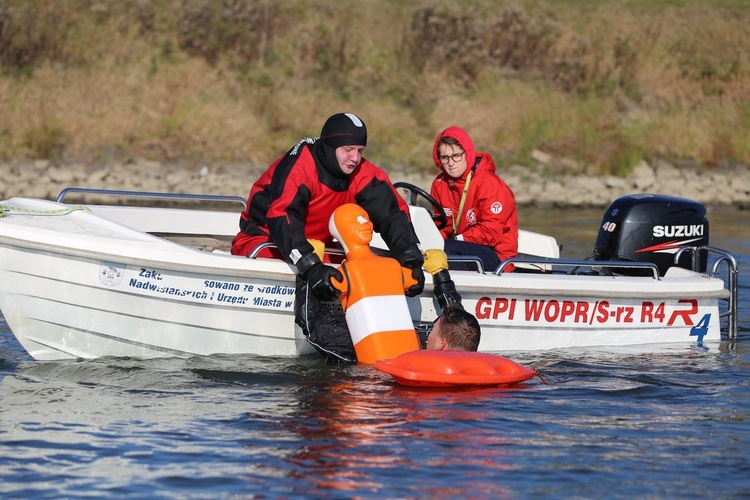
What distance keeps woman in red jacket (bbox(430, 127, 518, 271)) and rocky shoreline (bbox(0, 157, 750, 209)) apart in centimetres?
1226

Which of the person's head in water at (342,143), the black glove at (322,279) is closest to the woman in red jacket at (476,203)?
the person's head in water at (342,143)

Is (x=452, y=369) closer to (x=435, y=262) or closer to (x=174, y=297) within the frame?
(x=435, y=262)

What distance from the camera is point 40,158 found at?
69.5 feet

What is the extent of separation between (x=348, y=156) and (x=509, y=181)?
14.4 m

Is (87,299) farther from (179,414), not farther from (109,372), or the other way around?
(179,414)

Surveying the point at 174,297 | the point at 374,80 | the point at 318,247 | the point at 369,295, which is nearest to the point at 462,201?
the point at 318,247

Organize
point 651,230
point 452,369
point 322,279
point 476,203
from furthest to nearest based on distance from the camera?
point 651,230
point 476,203
point 322,279
point 452,369

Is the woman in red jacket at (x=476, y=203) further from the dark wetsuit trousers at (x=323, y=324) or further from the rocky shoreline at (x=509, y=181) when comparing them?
the rocky shoreline at (x=509, y=181)

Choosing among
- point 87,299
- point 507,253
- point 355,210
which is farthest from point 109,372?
point 507,253

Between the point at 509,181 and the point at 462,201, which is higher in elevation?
the point at 509,181

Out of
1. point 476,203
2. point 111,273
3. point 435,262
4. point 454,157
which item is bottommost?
point 111,273

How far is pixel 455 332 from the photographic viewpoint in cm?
713

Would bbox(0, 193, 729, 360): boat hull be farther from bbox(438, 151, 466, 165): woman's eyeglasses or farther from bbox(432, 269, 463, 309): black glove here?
bbox(438, 151, 466, 165): woman's eyeglasses

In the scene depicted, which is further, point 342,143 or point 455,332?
point 342,143
